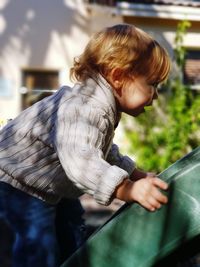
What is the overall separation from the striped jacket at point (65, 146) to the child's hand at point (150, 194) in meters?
0.12

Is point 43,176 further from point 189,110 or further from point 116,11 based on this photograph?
point 116,11

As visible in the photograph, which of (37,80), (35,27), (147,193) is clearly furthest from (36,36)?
(147,193)

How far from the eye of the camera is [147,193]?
1.53 meters

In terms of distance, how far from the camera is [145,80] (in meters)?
1.99

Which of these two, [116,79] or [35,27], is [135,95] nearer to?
[116,79]

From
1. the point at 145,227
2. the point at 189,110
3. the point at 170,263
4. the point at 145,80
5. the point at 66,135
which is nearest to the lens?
the point at 145,227

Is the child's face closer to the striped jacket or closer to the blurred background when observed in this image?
the striped jacket

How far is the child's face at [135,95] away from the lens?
1.99 m

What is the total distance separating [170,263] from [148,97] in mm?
542

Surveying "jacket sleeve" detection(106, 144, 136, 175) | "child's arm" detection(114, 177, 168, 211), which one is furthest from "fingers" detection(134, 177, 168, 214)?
"jacket sleeve" detection(106, 144, 136, 175)

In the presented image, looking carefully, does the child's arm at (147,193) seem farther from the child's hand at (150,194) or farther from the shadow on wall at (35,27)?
the shadow on wall at (35,27)

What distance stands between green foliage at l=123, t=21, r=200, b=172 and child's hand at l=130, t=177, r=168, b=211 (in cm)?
866

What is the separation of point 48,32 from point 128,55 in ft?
32.9

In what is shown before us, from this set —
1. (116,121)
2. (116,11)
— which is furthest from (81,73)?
(116,11)
